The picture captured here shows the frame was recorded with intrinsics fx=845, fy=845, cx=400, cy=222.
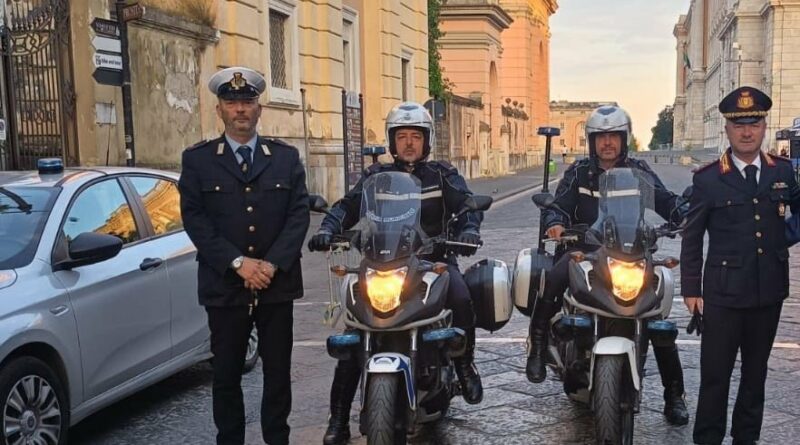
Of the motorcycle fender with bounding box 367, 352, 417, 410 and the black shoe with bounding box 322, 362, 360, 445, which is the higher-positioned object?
the motorcycle fender with bounding box 367, 352, 417, 410

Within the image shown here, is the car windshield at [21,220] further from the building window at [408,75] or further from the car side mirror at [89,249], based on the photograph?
the building window at [408,75]

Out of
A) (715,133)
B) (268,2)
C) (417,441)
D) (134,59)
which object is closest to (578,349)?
(417,441)

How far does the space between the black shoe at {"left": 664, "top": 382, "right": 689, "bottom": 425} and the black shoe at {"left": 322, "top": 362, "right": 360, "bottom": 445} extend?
6.23 ft

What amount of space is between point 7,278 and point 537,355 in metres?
3.00

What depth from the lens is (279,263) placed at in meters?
4.07

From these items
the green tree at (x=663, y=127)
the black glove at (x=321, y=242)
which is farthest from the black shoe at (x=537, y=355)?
the green tree at (x=663, y=127)

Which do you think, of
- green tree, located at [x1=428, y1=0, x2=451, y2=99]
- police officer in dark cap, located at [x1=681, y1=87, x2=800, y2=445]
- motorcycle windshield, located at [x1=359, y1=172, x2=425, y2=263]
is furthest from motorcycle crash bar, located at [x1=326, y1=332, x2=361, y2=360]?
green tree, located at [x1=428, y1=0, x2=451, y2=99]

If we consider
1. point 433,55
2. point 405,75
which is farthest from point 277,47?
point 433,55

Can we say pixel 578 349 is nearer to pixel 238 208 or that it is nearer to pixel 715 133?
pixel 238 208

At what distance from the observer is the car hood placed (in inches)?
163

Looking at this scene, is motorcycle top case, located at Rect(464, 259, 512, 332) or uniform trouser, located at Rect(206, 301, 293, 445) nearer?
uniform trouser, located at Rect(206, 301, 293, 445)

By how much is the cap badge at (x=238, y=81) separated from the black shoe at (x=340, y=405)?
164 centimetres

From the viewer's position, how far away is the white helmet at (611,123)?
497cm

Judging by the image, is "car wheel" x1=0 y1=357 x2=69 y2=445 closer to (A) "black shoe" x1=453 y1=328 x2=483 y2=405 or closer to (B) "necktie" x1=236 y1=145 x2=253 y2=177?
(B) "necktie" x1=236 y1=145 x2=253 y2=177
